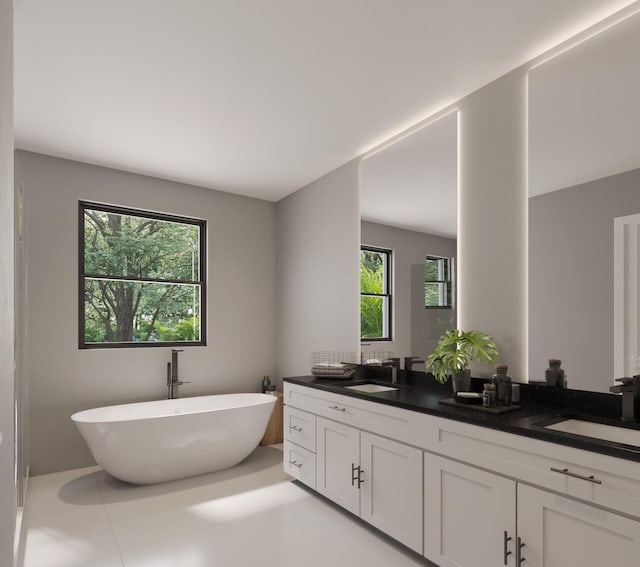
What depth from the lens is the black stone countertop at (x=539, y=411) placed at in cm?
164

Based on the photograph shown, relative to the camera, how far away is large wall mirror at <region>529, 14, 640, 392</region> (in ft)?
6.72

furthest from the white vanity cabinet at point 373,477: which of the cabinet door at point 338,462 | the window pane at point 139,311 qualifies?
the window pane at point 139,311

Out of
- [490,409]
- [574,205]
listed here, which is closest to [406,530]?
[490,409]

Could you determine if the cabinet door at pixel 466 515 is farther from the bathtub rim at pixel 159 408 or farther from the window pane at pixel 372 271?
the bathtub rim at pixel 159 408

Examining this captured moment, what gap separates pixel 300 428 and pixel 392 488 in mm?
1049

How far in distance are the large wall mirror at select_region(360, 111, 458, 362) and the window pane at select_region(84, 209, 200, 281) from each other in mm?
1877

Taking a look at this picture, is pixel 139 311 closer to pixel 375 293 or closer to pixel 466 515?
pixel 375 293

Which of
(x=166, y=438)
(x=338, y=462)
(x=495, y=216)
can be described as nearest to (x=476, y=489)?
(x=338, y=462)

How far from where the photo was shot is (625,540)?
151 centimetres

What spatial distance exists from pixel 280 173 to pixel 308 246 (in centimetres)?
74

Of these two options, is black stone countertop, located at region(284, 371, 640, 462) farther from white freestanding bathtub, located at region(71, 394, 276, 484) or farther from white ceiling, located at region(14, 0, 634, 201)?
white ceiling, located at region(14, 0, 634, 201)

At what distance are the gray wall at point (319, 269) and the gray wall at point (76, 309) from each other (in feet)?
0.84

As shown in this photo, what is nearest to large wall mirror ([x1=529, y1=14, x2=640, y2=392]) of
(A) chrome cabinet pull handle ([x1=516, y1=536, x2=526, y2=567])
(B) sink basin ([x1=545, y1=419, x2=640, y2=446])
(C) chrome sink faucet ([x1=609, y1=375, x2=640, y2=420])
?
(C) chrome sink faucet ([x1=609, y1=375, x2=640, y2=420])

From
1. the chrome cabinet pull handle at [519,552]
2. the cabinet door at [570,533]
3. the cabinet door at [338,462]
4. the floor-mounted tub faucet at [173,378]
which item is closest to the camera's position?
the cabinet door at [570,533]
